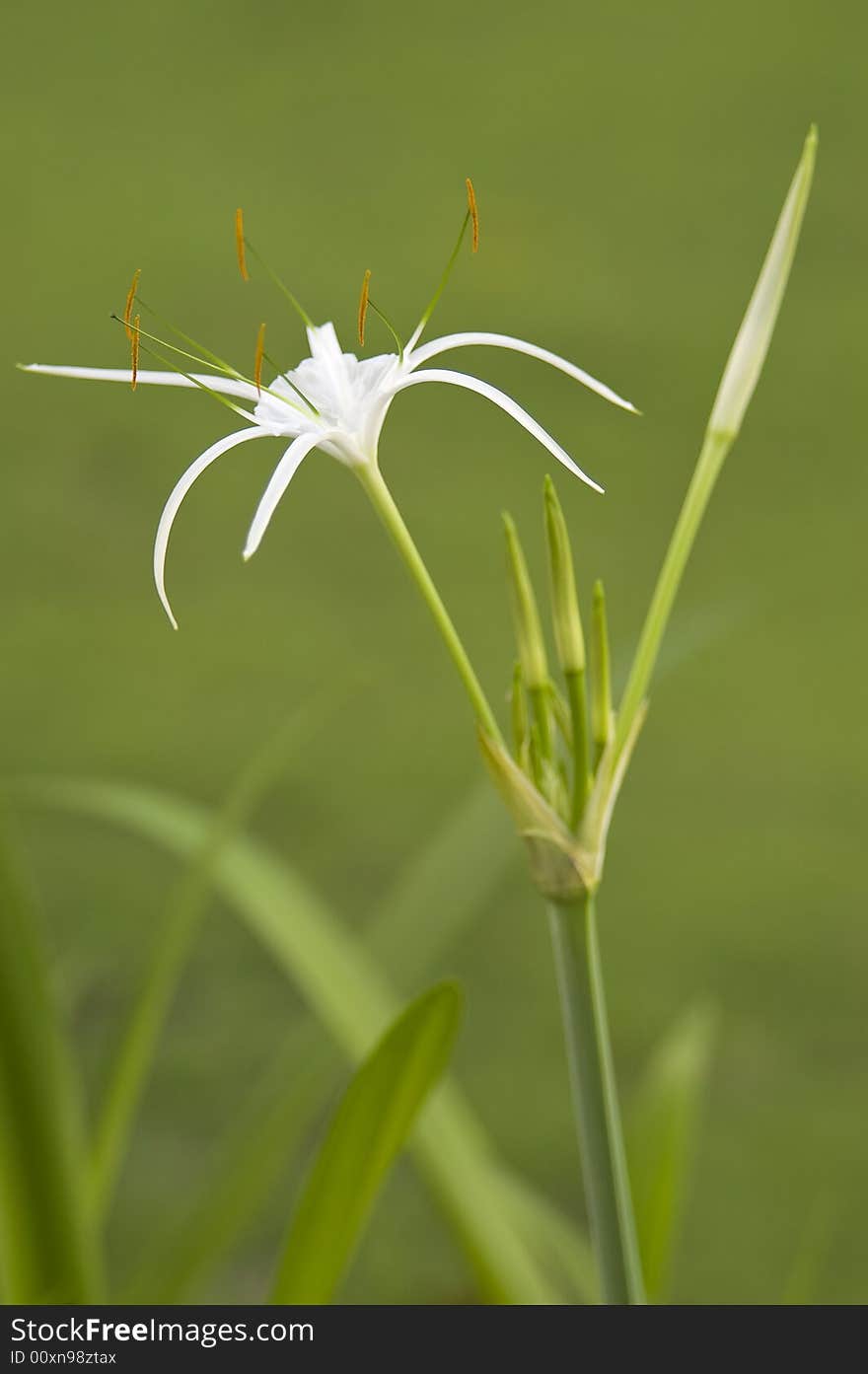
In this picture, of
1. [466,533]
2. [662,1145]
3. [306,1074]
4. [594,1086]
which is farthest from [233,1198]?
[466,533]

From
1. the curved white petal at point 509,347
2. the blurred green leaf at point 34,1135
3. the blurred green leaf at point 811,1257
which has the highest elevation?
the curved white petal at point 509,347

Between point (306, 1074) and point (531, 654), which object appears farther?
point (306, 1074)

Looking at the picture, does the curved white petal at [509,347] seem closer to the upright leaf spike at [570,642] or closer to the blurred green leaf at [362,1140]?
the upright leaf spike at [570,642]

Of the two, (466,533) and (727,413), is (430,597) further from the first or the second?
→ (466,533)

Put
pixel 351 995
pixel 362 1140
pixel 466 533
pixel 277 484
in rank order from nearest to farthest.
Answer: pixel 277 484
pixel 362 1140
pixel 351 995
pixel 466 533

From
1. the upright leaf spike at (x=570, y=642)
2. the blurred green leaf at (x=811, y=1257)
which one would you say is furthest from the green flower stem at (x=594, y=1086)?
the blurred green leaf at (x=811, y=1257)

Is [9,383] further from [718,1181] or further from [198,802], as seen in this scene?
[718,1181]
